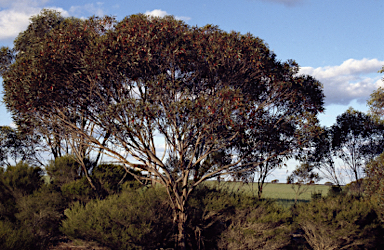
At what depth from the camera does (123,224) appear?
11.1 metres

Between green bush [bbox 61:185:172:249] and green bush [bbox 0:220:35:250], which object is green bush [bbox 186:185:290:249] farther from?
green bush [bbox 0:220:35:250]

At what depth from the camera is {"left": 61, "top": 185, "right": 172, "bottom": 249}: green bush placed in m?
10.9

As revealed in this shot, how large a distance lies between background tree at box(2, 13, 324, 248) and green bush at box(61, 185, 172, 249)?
1011 millimetres

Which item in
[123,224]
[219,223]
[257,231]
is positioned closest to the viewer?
[123,224]

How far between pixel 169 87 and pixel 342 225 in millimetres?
8045

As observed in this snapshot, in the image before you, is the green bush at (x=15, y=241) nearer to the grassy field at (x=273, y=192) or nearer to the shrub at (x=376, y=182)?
the grassy field at (x=273, y=192)

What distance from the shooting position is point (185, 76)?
12.5 metres

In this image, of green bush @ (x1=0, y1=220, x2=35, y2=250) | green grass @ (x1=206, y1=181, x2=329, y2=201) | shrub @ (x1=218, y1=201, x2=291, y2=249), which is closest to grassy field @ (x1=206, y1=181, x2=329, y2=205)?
green grass @ (x1=206, y1=181, x2=329, y2=201)

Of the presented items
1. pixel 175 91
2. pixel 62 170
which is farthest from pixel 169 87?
pixel 62 170

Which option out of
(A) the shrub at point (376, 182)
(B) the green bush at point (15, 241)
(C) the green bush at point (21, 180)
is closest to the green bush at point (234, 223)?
(A) the shrub at point (376, 182)

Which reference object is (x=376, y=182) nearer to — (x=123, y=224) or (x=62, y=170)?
(x=123, y=224)

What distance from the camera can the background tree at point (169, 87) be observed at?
11336 mm

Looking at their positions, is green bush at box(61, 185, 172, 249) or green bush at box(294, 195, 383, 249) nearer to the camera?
green bush at box(61, 185, 172, 249)

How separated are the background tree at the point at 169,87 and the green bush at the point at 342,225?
2680 millimetres
